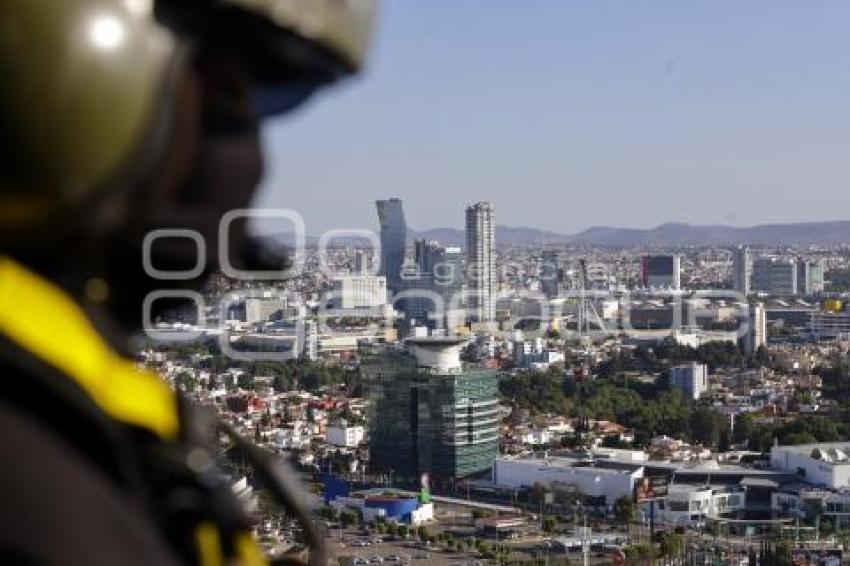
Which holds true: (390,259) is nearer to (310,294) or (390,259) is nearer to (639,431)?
(310,294)

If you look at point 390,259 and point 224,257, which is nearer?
point 224,257

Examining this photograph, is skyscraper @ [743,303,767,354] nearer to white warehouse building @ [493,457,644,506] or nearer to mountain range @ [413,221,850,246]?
white warehouse building @ [493,457,644,506]

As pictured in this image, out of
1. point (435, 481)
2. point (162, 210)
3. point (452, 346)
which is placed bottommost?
point (435, 481)

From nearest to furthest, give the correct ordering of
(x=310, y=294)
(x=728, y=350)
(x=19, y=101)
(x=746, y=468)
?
(x=19, y=101)
(x=746, y=468)
(x=728, y=350)
(x=310, y=294)

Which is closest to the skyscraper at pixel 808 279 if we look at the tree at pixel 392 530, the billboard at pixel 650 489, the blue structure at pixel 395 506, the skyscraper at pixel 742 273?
the skyscraper at pixel 742 273

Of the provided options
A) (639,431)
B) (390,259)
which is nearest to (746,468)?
(639,431)

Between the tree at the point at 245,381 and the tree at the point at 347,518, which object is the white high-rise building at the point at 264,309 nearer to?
the tree at the point at 245,381

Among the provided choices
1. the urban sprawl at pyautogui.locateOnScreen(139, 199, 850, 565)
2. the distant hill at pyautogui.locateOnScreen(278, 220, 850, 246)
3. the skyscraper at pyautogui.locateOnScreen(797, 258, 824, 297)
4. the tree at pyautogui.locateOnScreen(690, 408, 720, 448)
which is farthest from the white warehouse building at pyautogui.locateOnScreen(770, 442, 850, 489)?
the distant hill at pyautogui.locateOnScreen(278, 220, 850, 246)

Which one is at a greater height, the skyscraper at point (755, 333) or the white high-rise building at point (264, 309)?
the white high-rise building at point (264, 309)
